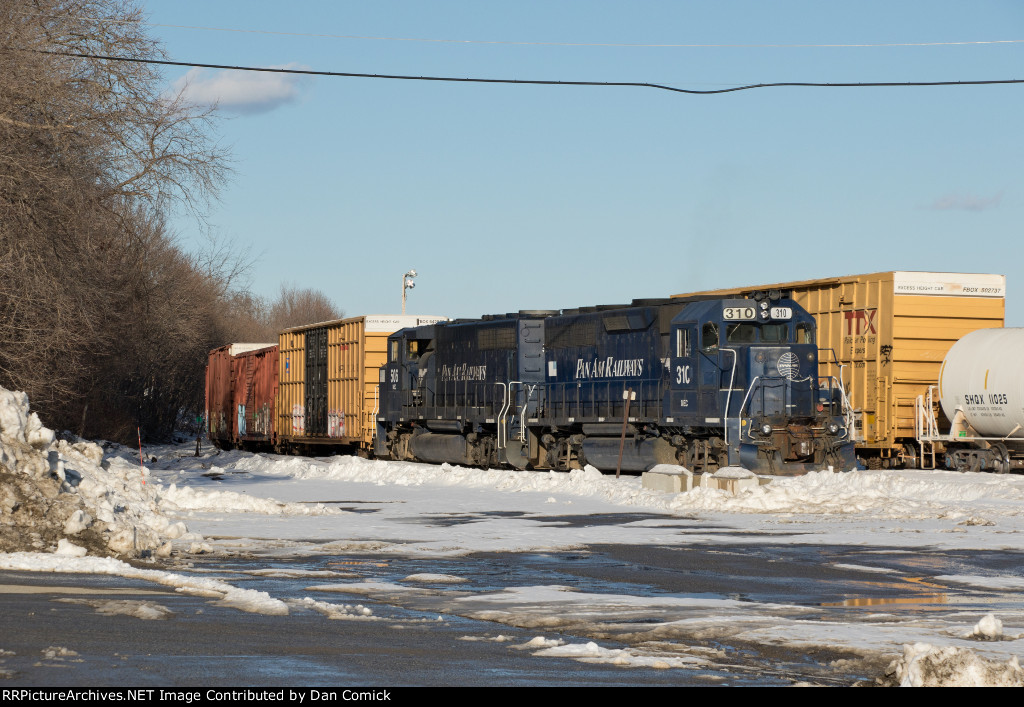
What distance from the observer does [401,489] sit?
82.0 feet

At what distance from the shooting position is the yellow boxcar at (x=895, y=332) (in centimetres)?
2658

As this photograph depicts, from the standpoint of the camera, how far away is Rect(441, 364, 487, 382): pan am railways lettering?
107 feet

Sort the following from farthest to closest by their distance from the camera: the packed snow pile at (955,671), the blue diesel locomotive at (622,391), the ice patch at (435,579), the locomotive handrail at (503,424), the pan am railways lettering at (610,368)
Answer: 1. the locomotive handrail at (503,424)
2. the pan am railways lettering at (610,368)
3. the blue diesel locomotive at (622,391)
4. the ice patch at (435,579)
5. the packed snow pile at (955,671)

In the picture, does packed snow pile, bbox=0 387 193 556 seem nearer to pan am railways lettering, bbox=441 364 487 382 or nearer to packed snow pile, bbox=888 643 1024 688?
packed snow pile, bbox=888 643 1024 688

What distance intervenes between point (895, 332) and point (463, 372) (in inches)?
460

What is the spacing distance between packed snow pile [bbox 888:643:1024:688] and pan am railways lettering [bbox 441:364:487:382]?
85.2 feet

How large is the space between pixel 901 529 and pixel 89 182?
16.6 metres

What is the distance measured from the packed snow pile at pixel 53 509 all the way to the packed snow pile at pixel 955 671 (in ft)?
27.5

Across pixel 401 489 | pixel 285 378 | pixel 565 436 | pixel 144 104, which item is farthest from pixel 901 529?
pixel 285 378

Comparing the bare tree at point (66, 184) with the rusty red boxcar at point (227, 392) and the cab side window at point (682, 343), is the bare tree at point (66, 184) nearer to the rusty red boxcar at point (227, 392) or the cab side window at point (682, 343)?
the cab side window at point (682, 343)

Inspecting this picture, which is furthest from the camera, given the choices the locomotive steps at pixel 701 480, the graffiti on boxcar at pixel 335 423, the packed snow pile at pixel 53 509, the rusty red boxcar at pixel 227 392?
the rusty red boxcar at pixel 227 392

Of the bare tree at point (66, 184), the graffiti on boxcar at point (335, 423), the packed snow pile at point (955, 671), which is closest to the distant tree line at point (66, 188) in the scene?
the bare tree at point (66, 184)

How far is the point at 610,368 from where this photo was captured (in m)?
28.1

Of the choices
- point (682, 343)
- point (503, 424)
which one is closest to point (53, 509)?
point (682, 343)
